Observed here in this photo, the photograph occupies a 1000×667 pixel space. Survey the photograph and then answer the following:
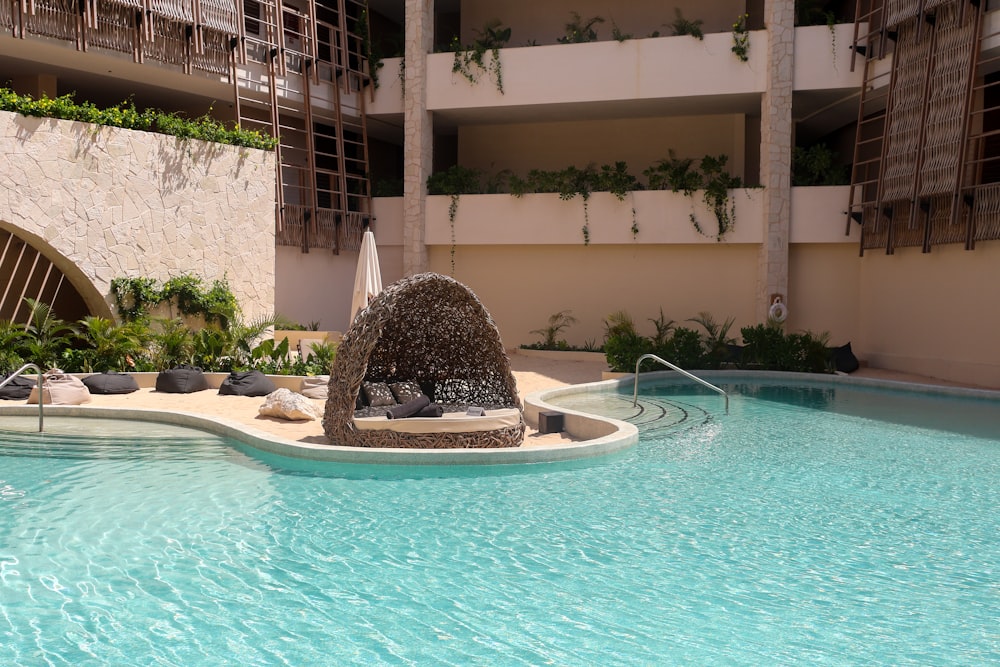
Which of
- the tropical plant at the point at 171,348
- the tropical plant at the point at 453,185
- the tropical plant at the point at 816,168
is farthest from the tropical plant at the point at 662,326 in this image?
the tropical plant at the point at 171,348

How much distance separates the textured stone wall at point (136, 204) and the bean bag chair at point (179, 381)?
2.15 m

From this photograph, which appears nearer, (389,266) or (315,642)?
(315,642)

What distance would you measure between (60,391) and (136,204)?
4.44 metres

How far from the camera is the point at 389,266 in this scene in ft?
70.2

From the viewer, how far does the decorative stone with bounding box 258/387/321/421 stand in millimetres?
10898

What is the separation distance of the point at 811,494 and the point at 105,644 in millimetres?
5745

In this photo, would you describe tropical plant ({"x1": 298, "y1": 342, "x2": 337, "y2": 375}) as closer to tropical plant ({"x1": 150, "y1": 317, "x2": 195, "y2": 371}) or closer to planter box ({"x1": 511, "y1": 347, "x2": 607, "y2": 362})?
tropical plant ({"x1": 150, "y1": 317, "x2": 195, "y2": 371})

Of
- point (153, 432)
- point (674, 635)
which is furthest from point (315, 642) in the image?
point (153, 432)

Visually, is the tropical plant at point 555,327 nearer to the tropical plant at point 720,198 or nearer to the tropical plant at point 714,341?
the tropical plant at point 714,341

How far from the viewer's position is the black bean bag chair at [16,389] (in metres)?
11.9

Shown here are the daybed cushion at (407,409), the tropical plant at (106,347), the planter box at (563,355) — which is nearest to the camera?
the daybed cushion at (407,409)

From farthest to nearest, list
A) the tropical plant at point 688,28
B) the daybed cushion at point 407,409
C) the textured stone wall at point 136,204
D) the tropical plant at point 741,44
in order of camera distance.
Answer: the tropical plant at point 688,28
the tropical plant at point 741,44
the textured stone wall at point 136,204
the daybed cushion at point 407,409

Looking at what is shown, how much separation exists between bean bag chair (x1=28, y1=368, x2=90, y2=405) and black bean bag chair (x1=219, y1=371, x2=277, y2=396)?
188 centimetres

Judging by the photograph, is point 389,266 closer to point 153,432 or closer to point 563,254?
point 563,254
